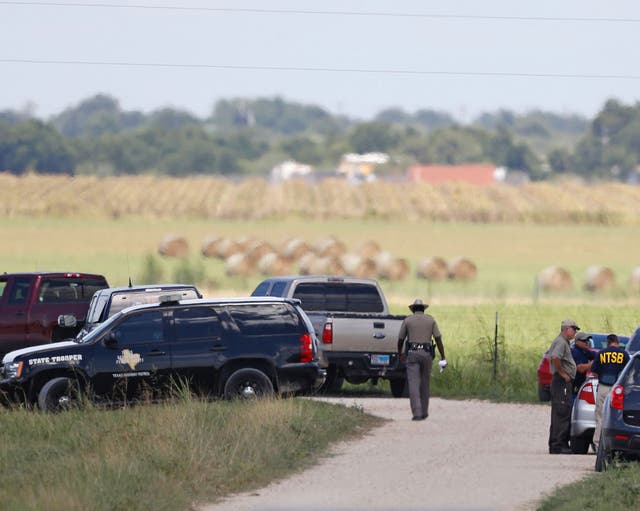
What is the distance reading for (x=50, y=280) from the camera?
27.8m

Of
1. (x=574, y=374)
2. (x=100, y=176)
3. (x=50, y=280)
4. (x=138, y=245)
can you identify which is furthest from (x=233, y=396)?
(x=138, y=245)

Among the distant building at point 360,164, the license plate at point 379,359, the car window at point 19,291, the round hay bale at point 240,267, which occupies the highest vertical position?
the distant building at point 360,164

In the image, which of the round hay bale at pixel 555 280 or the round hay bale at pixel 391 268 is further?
the round hay bale at pixel 391 268

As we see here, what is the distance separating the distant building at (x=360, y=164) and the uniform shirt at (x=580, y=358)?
65785 millimetres

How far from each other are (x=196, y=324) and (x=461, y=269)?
145 ft

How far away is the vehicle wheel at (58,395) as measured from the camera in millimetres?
21266

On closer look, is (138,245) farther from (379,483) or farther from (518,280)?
(379,483)

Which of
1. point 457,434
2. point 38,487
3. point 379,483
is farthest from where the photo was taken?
point 457,434

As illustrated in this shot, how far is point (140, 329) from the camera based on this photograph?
21672mm

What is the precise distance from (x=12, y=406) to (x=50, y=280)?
710cm

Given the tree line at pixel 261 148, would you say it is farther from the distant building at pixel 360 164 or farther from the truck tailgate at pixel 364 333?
the truck tailgate at pixel 364 333

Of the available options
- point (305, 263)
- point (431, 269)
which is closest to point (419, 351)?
point (305, 263)

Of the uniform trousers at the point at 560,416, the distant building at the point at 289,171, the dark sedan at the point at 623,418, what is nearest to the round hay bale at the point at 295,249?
the distant building at the point at 289,171

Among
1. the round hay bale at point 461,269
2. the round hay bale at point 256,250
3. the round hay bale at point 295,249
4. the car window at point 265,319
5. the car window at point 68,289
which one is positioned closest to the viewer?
the car window at point 265,319
